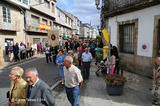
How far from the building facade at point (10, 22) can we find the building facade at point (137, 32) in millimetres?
10696

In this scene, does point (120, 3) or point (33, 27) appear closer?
point (120, 3)

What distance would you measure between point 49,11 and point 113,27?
55.4ft

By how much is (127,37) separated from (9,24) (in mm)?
12264

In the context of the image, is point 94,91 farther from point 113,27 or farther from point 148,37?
point 113,27

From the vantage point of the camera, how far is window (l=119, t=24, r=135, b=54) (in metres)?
7.74

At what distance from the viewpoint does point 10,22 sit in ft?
43.6

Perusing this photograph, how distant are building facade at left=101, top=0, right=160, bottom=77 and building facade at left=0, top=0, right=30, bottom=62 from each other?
10.7m

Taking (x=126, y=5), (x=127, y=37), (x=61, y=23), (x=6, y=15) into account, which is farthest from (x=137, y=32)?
(x=61, y=23)

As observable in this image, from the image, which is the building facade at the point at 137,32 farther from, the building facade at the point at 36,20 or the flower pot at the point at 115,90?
the building facade at the point at 36,20

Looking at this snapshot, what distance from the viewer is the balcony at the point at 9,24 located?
11.6 meters

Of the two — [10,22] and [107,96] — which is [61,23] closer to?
[10,22]

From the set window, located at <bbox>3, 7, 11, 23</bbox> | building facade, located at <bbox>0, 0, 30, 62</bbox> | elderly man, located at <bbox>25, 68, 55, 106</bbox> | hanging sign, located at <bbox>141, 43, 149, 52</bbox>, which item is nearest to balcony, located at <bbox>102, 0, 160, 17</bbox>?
hanging sign, located at <bbox>141, 43, 149, 52</bbox>

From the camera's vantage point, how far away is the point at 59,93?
482 cm

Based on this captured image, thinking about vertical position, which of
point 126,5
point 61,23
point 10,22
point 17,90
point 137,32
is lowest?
point 17,90
